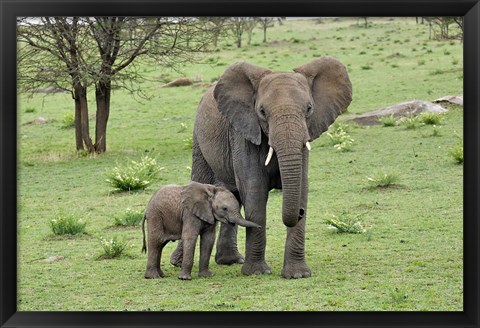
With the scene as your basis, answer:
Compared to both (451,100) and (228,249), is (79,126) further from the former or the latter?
(228,249)

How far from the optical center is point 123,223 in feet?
46.1

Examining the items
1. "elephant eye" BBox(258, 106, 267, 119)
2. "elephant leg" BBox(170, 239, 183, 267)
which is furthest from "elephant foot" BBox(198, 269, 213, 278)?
"elephant eye" BBox(258, 106, 267, 119)

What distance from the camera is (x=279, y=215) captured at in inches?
560

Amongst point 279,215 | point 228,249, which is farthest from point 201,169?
point 279,215

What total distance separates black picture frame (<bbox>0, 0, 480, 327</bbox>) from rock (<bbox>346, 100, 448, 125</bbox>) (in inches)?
669

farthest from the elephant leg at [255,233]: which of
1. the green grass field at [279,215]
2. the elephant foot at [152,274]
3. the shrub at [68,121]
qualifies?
the shrub at [68,121]

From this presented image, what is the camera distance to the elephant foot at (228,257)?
11.0 meters

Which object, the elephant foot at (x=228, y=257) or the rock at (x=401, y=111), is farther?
the rock at (x=401, y=111)

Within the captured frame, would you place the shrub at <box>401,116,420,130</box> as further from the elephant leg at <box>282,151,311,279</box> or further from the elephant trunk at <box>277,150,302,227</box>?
the elephant trunk at <box>277,150,302,227</box>

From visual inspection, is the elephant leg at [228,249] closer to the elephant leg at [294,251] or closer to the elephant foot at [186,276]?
the elephant foot at [186,276]

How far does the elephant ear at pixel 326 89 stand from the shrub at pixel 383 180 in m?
5.79

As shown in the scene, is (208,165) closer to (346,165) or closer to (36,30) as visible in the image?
(346,165)

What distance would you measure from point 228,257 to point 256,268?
1039 millimetres
